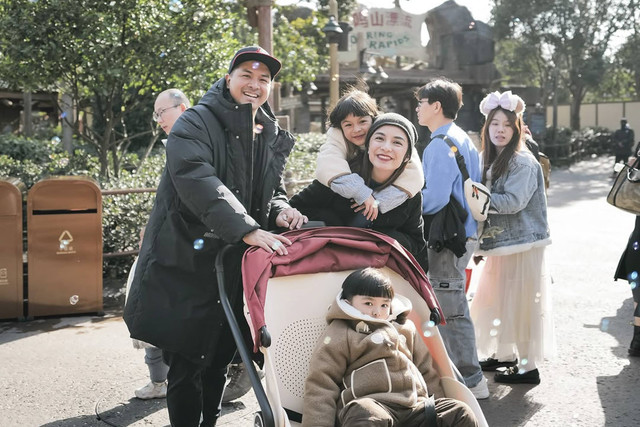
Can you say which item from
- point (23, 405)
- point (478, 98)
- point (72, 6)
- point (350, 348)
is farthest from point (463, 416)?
point (478, 98)

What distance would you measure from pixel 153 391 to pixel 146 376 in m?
0.48

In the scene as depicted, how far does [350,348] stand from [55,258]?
4.22m

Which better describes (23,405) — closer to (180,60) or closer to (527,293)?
(527,293)

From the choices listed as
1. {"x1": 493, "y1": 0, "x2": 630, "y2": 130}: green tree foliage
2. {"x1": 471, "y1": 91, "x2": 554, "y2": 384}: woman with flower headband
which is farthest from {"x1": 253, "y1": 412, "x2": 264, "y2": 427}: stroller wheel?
{"x1": 493, "y1": 0, "x2": 630, "y2": 130}: green tree foliage

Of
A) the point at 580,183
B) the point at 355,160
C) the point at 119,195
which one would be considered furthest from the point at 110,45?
the point at 580,183

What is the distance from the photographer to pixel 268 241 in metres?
2.94

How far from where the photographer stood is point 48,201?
20.7 feet

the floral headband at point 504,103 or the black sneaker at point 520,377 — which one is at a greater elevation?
the floral headband at point 504,103

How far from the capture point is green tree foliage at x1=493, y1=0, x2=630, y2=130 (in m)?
36.1

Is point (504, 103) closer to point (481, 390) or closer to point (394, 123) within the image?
point (394, 123)

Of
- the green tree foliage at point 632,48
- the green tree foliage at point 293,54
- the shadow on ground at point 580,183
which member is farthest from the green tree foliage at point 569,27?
the green tree foliage at point 293,54

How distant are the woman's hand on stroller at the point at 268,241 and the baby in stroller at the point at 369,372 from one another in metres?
0.28

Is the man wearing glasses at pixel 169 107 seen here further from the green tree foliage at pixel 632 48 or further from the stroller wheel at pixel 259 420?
the green tree foliage at pixel 632 48

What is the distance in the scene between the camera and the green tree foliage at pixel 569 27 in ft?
119
